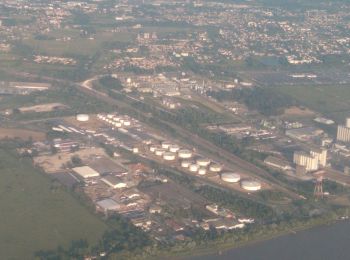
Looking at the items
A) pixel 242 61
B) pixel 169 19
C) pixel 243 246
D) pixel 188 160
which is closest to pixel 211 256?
pixel 243 246

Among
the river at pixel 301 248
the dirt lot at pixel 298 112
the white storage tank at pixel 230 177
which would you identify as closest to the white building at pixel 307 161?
the white storage tank at pixel 230 177

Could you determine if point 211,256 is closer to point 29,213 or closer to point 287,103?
point 29,213

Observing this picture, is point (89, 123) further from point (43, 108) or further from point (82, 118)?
point (43, 108)

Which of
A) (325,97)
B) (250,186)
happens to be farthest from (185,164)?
(325,97)

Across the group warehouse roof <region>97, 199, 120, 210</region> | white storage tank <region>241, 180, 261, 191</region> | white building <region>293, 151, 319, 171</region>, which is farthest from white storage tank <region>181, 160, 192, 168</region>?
warehouse roof <region>97, 199, 120, 210</region>

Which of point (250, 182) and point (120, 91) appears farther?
point (120, 91)
